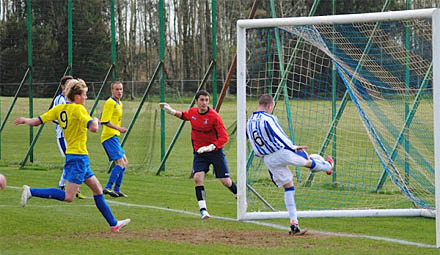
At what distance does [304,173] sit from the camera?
15.9m

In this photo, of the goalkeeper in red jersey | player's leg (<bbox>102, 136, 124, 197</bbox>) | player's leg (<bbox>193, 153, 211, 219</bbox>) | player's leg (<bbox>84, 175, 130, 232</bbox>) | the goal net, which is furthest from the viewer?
player's leg (<bbox>102, 136, 124, 197</bbox>)

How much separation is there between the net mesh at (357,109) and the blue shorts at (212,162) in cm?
62

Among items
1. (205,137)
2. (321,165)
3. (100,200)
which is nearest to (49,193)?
(100,200)

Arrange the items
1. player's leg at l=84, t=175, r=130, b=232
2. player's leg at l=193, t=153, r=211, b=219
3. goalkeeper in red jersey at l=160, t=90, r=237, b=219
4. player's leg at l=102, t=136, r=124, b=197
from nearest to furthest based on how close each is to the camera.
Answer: player's leg at l=84, t=175, r=130, b=232
player's leg at l=193, t=153, r=211, b=219
goalkeeper in red jersey at l=160, t=90, r=237, b=219
player's leg at l=102, t=136, r=124, b=197

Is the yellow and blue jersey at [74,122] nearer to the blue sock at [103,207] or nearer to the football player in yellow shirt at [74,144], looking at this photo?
the football player in yellow shirt at [74,144]

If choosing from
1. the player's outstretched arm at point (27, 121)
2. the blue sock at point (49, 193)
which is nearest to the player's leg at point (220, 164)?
the blue sock at point (49, 193)

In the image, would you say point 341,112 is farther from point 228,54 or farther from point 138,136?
point 138,136

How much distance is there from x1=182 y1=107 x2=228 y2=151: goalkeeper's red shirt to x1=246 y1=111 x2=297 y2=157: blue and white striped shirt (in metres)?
1.57

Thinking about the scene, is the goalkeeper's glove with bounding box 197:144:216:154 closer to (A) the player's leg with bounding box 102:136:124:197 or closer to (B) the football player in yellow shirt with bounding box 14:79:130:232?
(B) the football player in yellow shirt with bounding box 14:79:130:232

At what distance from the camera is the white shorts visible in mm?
9711

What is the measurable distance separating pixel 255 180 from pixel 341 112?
239cm

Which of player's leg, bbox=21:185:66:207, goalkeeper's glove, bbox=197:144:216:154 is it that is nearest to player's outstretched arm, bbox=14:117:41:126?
player's leg, bbox=21:185:66:207

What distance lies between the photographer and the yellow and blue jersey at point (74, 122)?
9.43 m

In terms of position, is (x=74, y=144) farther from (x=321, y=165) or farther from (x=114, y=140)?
(x=114, y=140)
